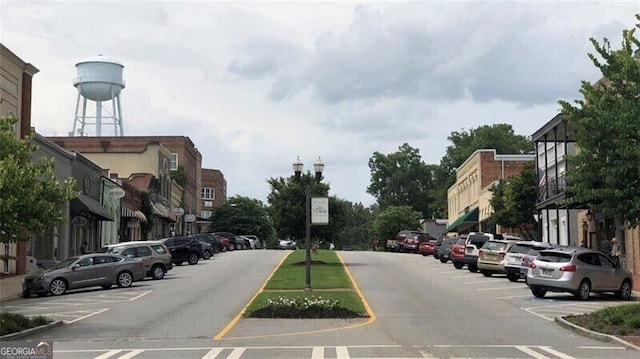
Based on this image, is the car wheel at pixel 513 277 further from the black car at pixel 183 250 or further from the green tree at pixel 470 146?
the green tree at pixel 470 146

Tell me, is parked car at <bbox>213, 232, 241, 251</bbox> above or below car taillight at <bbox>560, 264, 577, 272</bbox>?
above

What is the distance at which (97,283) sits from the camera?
95.4ft

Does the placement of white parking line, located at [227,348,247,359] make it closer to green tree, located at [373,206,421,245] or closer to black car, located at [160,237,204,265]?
black car, located at [160,237,204,265]

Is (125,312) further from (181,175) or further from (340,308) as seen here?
(181,175)

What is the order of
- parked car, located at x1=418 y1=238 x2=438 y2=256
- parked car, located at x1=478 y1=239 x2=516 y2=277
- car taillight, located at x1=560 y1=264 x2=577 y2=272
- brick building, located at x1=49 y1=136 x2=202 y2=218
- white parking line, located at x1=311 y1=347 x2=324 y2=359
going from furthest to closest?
brick building, located at x1=49 y1=136 x2=202 y2=218
parked car, located at x1=418 y1=238 x2=438 y2=256
parked car, located at x1=478 y1=239 x2=516 y2=277
car taillight, located at x1=560 y1=264 x2=577 y2=272
white parking line, located at x1=311 y1=347 x2=324 y2=359

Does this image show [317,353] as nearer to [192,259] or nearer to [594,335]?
[594,335]

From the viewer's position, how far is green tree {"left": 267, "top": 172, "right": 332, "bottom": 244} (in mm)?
40719

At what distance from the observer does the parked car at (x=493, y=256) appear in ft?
108

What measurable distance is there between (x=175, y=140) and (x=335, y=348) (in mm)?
70993

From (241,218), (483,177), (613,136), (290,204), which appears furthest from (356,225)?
(613,136)

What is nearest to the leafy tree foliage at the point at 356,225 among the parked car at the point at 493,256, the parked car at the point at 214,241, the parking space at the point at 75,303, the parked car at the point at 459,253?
the parked car at the point at 214,241

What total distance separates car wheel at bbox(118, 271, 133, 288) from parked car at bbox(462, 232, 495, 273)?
15.7 meters

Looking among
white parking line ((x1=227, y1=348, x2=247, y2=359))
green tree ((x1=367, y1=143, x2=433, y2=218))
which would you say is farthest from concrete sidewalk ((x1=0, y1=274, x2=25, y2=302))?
green tree ((x1=367, y1=143, x2=433, y2=218))

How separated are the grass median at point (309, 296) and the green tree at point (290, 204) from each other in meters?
1.79
